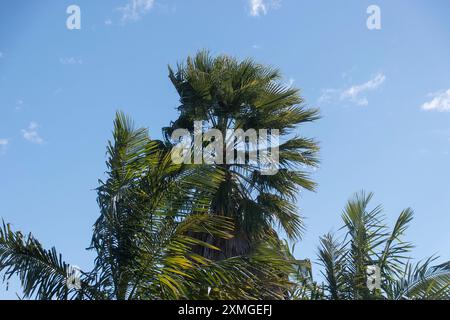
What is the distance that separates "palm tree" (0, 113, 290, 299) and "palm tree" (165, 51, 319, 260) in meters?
2.84

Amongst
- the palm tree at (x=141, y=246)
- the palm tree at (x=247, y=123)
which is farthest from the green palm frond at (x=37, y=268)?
the palm tree at (x=247, y=123)

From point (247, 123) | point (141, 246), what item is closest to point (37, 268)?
point (141, 246)

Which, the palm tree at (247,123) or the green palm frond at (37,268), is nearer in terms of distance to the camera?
the green palm frond at (37,268)

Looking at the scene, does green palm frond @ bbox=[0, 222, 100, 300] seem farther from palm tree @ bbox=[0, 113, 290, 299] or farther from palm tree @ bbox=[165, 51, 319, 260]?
palm tree @ bbox=[165, 51, 319, 260]

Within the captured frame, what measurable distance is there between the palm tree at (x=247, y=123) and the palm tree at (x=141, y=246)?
9.33 ft

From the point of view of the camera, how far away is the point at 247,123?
37.2ft

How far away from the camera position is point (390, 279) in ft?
25.0

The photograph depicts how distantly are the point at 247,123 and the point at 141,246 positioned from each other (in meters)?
4.73

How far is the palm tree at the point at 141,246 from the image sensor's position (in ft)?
22.5

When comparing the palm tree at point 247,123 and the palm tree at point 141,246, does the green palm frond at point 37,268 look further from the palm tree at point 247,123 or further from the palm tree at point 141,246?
the palm tree at point 247,123

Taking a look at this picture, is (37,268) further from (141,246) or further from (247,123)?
(247,123)

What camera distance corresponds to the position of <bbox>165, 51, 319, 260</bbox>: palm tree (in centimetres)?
1051

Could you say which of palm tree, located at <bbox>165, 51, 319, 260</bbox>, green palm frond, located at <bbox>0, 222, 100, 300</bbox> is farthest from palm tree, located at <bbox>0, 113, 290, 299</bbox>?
palm tree, located at <bbox>165, 51, 319, 260</bbox>
